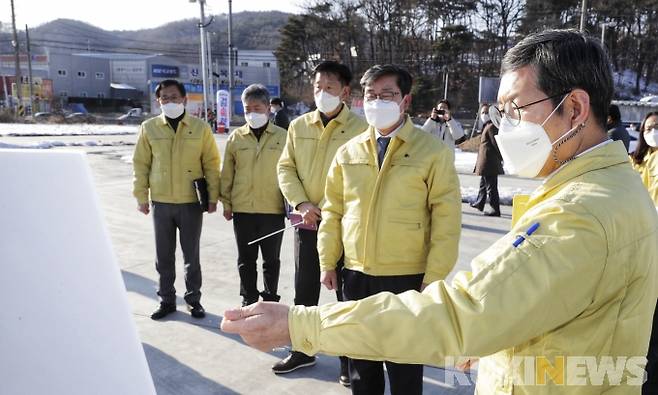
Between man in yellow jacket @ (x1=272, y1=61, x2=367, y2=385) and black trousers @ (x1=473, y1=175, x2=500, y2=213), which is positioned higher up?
man in yellow jacket @ (x1=272, y1=61, x2=367, y2=385)

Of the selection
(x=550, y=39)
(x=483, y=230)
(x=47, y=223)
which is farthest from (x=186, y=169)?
(x=483, y=230)

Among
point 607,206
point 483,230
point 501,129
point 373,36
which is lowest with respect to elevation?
point 483,230

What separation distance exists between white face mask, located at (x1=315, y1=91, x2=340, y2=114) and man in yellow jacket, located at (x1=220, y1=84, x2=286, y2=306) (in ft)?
2.61

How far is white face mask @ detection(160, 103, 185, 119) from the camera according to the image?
4.02 meters

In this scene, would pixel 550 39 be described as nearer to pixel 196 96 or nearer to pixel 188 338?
pixel 188 338

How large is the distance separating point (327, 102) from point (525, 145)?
6.90 feet

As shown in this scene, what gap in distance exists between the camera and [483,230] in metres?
6.84

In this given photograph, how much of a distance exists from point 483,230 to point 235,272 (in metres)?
3.59

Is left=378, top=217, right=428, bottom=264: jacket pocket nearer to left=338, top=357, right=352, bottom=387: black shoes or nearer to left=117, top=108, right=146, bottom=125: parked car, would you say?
left=338, top=357, right=352, bottom=387: black shoes

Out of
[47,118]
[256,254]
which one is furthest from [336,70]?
[47,118]

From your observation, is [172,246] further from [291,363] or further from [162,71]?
[162,71]

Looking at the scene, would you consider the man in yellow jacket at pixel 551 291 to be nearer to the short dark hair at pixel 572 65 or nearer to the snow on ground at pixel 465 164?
the short dark hair at pixel 572 65

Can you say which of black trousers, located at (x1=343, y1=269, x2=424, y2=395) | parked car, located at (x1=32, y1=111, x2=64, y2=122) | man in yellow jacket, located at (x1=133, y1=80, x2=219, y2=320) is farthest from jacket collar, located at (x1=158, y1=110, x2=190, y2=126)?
parked car, located at (x1=32, y1=111, x2=64, y2=122)

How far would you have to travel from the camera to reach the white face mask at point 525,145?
4.18 ft
